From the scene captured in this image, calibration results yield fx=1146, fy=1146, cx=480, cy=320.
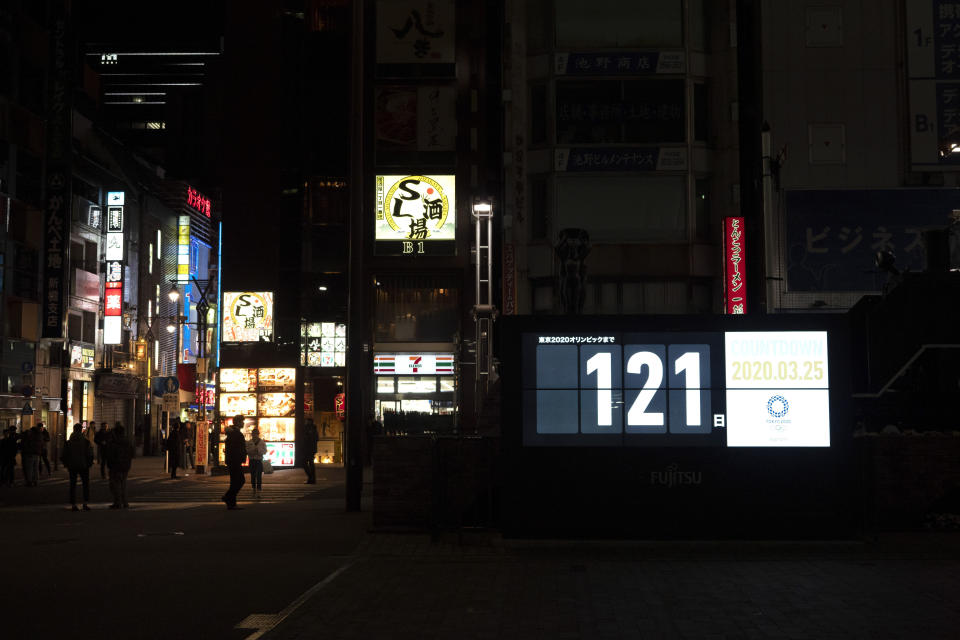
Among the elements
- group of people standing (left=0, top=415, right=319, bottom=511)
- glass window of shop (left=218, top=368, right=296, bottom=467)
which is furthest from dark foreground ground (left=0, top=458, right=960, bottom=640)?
glass window of shop (left=218, top=368, right=296, bottom=467)

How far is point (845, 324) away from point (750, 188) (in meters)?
21.7

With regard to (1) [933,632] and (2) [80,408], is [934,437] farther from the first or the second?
(2) [80,408]

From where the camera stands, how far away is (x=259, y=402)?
44.5 m

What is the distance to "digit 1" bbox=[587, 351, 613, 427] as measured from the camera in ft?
53.5

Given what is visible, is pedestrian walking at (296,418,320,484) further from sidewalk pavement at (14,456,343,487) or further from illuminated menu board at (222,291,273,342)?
illuminated menu board at (222,291,273,342)

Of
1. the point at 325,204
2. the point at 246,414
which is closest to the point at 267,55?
the point at 325,204

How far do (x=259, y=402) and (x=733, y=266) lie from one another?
795 inches

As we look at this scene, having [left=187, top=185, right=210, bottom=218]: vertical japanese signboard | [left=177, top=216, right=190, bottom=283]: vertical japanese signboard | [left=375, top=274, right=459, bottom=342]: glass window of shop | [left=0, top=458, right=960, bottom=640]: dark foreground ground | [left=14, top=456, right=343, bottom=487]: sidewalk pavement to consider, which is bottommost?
[left=14, top=456, right=343, bottom=487]: sidewalk pavement

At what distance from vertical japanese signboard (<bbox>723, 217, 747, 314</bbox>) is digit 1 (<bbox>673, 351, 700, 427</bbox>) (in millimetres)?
16967

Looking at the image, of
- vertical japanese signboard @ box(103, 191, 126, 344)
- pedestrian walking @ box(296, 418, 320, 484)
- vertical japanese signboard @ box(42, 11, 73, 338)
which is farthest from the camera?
vertical japanese signboard @ box(103, 191, 126, 344)

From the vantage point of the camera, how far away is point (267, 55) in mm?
53625

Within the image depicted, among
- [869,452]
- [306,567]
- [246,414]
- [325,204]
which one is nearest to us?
[306,567]

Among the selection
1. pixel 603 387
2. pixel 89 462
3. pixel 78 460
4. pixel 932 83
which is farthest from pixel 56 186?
pixel 603 387

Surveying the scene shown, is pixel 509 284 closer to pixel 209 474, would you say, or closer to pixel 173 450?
pixel 173 450
